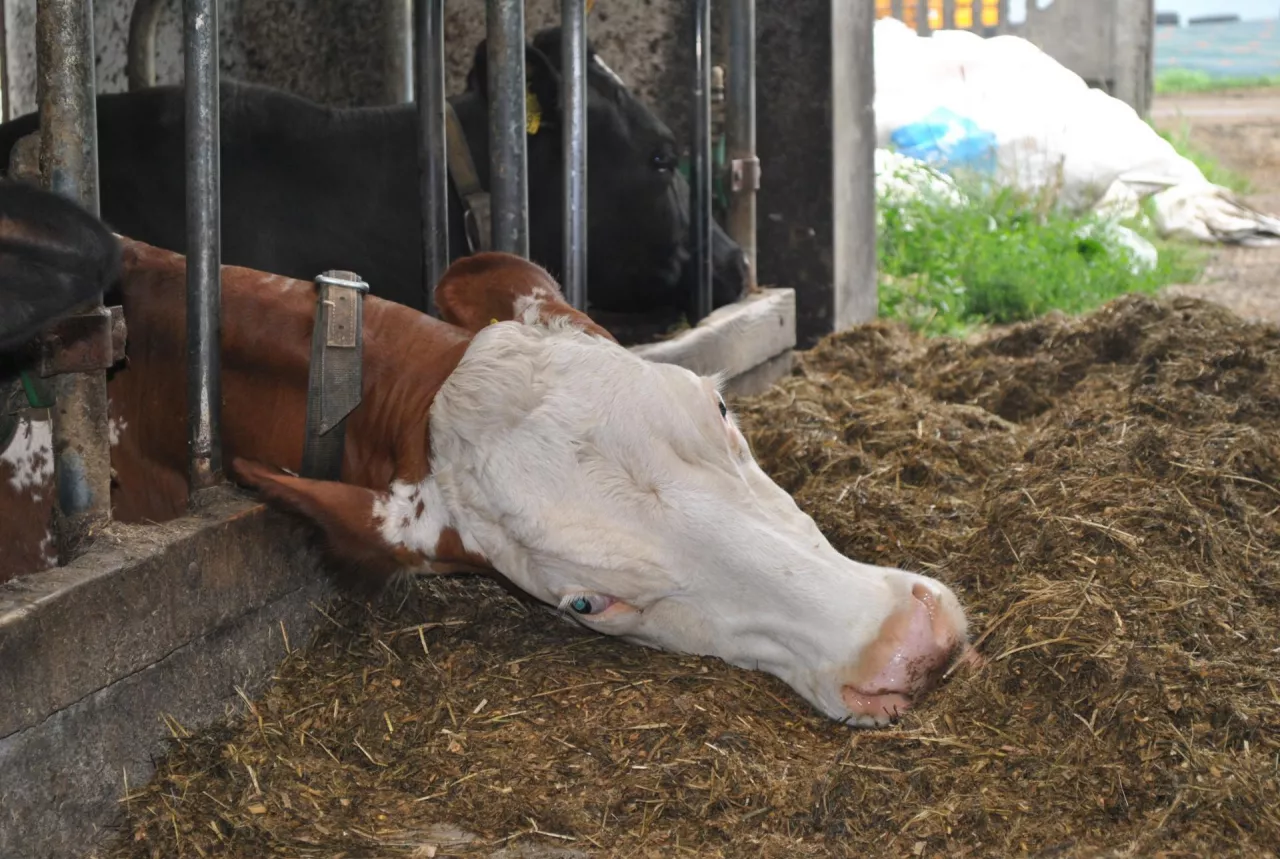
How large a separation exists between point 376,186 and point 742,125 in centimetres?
178

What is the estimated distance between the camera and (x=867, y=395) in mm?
5039

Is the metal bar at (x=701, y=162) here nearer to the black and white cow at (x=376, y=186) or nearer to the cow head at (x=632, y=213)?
the black and white cow at (x=376, y=186)

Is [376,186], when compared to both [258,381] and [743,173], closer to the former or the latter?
[743,173]

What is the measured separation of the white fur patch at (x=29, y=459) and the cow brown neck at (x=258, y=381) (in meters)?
0.15

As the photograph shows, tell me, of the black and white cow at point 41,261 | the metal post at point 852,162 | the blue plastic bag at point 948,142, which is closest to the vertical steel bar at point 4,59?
the metal post at point 852,162

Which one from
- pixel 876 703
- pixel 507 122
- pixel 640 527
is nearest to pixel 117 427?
pixel 640 527

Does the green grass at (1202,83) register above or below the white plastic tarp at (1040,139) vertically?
above

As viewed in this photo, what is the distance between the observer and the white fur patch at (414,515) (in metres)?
2.80

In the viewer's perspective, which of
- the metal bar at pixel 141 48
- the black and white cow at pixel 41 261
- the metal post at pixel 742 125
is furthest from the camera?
the metal post at pixel 742 125

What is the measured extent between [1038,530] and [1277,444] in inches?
38.4

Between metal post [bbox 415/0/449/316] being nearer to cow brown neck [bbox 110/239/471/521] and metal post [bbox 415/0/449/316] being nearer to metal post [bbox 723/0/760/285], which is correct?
cow brown neck [bbox 110/239/471/521]

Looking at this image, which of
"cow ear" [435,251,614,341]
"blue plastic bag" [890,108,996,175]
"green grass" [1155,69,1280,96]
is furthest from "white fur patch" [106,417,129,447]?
"green grass" [1155,69,1280,96]

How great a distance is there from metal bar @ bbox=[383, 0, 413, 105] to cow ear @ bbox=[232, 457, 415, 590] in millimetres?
4415

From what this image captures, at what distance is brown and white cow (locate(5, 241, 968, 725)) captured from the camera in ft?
8.79
